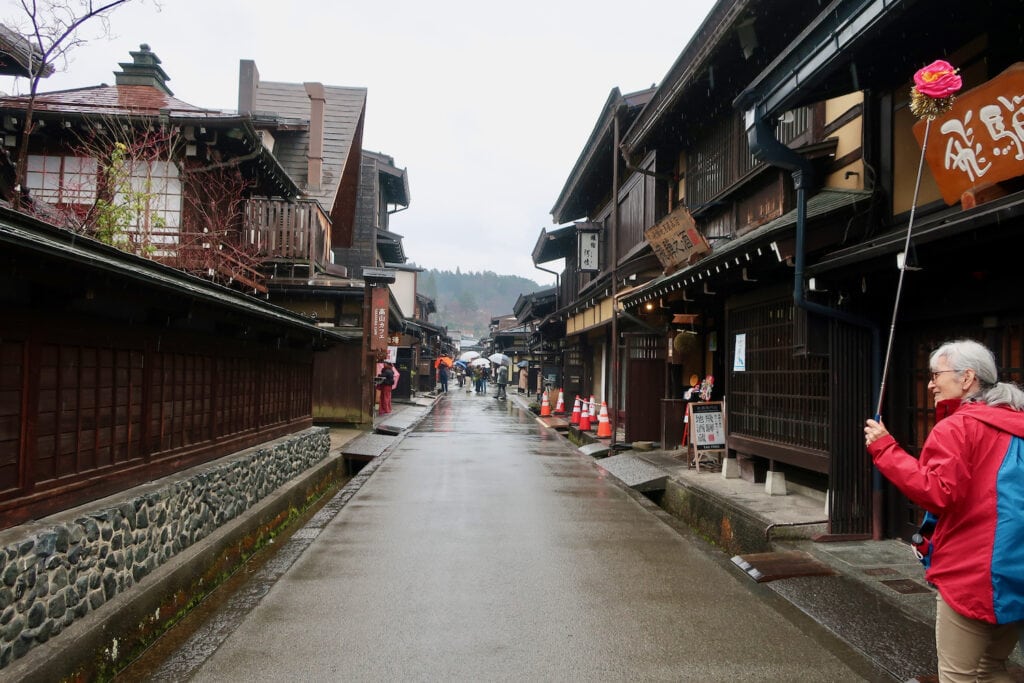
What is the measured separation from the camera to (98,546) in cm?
541

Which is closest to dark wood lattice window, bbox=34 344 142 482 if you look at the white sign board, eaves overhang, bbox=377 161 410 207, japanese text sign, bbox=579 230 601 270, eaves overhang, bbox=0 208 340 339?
eaves overhang, bbox=0 208 340 339

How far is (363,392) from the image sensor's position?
70.1 feet

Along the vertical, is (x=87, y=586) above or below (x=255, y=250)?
below

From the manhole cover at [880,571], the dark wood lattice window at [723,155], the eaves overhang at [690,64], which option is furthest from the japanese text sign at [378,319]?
the manhole cover at [880,571]

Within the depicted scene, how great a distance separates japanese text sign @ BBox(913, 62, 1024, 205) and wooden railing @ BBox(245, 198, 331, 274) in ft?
51.1

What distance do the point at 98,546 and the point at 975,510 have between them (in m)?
6.01

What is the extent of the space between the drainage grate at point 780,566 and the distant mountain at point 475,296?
145743 millimetres

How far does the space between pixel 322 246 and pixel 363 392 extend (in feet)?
16.1

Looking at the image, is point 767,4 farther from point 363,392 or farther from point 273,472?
point 363,392

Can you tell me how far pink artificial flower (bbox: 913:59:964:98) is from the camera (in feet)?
15.9

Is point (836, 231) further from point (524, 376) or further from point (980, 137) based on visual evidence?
point (524, 376)

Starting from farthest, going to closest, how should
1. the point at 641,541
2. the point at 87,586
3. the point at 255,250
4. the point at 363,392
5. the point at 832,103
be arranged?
the point at 363,392, the point at 255,250, the point at 832,103, the point at 641,541, the point at 87,586

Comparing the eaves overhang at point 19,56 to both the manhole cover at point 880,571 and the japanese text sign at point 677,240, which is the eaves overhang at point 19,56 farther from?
the manhole cover at point 880,571

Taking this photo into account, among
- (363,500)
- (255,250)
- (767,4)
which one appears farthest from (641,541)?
(255,250)
